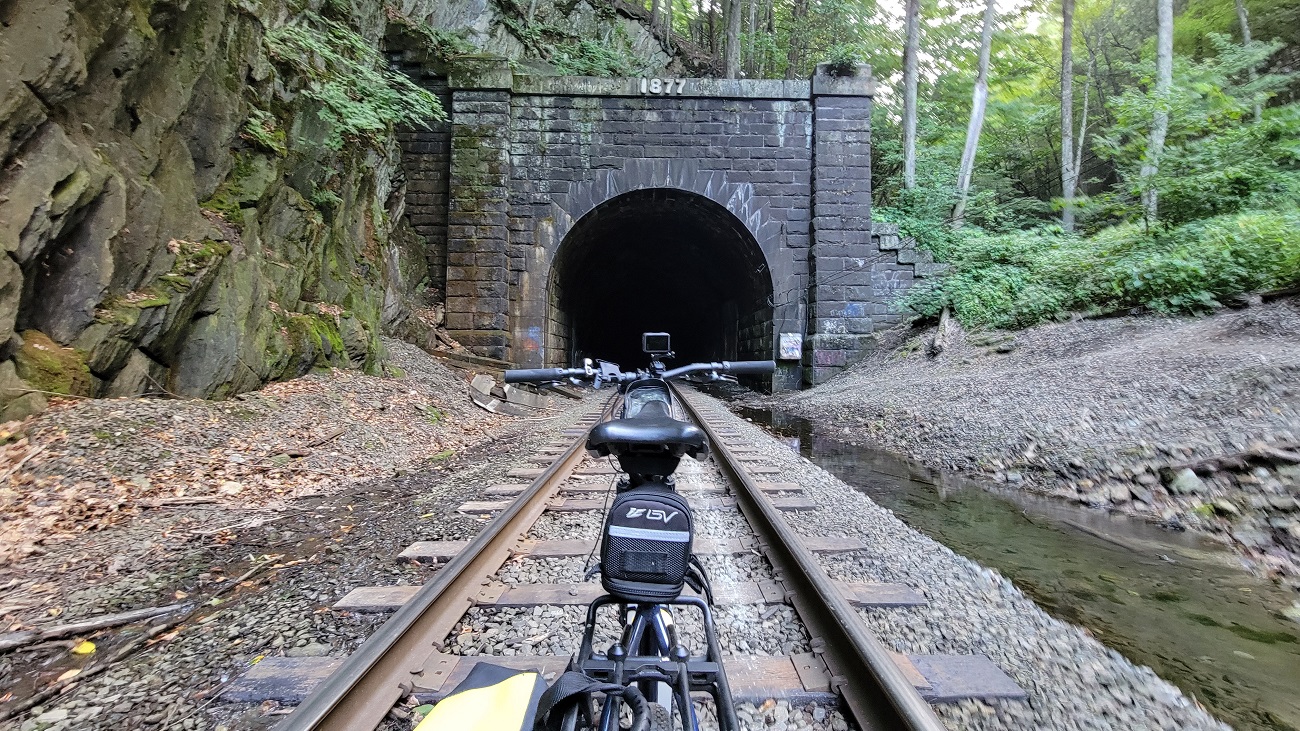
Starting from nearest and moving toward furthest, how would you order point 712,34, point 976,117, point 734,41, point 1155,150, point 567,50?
point 1155,150 → point 976,117 → point 567,50 → point 734,41 → point 712,34

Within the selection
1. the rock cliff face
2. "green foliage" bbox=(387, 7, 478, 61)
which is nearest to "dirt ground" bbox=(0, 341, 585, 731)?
the rock cliff face

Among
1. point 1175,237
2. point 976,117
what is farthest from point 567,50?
point 1175,237

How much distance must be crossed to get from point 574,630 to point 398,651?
2.14 feet

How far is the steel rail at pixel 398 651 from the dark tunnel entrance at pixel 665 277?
29.0 ft

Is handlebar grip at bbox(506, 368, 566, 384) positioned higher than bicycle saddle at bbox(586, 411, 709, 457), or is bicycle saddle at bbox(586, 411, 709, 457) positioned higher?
handlebar grip at bbox(506, 368, 566, 384)

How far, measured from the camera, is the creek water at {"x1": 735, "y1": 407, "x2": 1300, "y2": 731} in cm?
219

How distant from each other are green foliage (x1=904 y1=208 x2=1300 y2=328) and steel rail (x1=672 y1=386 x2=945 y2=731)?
7.01 meters

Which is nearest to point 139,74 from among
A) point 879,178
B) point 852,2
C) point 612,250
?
point 612,250

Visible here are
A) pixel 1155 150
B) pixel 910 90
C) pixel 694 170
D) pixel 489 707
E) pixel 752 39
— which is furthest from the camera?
pixel 752 39

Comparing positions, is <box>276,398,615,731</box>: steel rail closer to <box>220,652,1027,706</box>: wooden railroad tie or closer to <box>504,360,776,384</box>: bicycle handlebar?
<box>220,652,1027,706</box>: wooden railroad tie

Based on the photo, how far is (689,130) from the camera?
12.9m

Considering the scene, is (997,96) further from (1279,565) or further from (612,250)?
(1279,565)

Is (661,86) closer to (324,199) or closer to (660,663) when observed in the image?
(324,199)

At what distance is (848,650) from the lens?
2023mm
